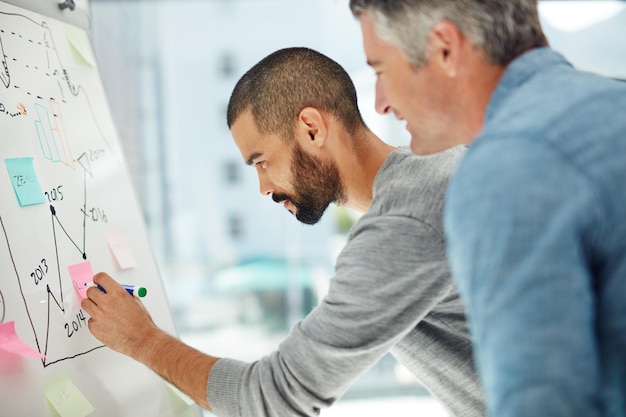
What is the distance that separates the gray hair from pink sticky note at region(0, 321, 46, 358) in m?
0.71

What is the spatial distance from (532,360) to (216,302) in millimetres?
3468

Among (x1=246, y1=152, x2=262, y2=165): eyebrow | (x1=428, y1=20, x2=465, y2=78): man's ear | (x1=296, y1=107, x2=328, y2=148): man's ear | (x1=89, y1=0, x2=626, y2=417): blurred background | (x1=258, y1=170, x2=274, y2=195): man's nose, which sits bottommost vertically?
(x1=89, y1=0, x2=626, y2=417): blurred background

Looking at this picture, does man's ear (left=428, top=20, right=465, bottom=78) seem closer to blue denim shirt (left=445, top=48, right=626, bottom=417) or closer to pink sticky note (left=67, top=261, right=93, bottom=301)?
blue denim shirt (left=445, top=48, right=626, bottom=417)

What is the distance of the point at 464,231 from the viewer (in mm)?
642

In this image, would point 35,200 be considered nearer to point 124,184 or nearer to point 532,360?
point 124,184

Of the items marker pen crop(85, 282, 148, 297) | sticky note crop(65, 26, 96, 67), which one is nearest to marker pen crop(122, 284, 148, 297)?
marker pen crop(85, 282, 148, 297)

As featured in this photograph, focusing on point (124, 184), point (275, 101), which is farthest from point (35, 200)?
point (275, 101)

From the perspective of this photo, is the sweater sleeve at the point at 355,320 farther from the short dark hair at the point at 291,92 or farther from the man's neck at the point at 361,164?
the short dark hair at the point at 291,92

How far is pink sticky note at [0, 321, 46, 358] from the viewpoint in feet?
3.38

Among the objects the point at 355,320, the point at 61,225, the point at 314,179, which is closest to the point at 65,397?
the point at 61,225

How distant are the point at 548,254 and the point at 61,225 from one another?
91cm

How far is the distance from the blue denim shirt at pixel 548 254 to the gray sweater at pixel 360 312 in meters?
0.37

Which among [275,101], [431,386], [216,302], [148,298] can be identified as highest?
[275,101]

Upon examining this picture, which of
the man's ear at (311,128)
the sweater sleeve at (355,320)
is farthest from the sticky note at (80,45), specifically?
the sweater sleeve at (355,320)
